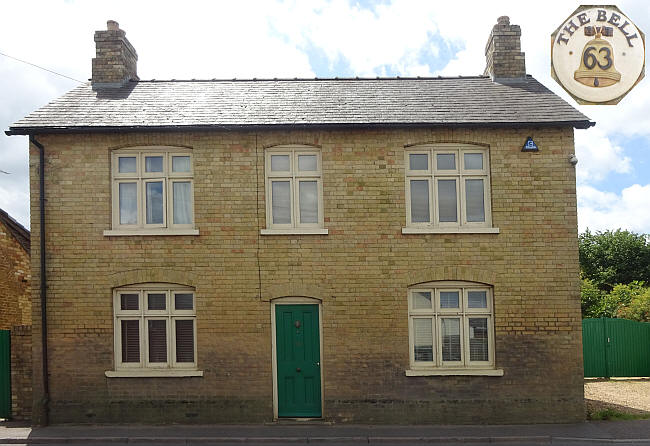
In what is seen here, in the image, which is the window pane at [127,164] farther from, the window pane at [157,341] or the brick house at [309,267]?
the window pane at [157,341]

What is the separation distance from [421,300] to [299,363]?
266 centimetres

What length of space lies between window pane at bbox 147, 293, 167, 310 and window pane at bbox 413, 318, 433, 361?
4923mm

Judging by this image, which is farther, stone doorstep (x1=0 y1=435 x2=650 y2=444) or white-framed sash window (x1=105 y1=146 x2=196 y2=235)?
white-framed sash window (x1=105 y1=146 x2=196 y2=235)

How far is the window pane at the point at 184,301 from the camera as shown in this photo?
37.2 ft

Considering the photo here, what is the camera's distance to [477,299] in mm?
11312

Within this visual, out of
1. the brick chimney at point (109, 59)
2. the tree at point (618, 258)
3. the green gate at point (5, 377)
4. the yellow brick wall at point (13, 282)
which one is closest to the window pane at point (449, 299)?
the brick chimney at point (109, 59)

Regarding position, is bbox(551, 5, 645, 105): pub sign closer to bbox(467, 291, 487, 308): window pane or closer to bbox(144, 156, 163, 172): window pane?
bbox(467, 291, 487, 308): window pane

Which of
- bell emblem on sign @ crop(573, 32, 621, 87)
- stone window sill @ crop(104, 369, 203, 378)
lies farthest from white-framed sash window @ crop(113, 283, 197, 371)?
bell emblem on sign @ crop(573, 32, 621, 87)

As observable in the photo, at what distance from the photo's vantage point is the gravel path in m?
12.4

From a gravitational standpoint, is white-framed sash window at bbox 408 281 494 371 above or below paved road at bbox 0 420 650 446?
above

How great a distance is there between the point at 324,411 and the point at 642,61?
36.8ft

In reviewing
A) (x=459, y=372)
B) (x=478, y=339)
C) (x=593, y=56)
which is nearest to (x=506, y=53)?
(x=593, y=56)

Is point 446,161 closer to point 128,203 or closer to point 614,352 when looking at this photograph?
point 128,203

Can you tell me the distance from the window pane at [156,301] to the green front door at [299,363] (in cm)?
227
